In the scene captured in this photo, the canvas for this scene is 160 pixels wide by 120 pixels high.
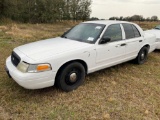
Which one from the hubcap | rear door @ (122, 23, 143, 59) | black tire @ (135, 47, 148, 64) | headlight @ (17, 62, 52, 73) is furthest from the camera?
black tire @ (135, 47, 148, 64)

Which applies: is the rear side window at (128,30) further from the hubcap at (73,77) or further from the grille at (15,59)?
the grille at (15,59)

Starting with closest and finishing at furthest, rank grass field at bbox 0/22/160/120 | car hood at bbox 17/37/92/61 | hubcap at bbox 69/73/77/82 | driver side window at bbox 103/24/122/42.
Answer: grass field at bbox 0/22/160/120
car hood at bbox 17/37/92/61
hubcap at bbox 69/73/77/82
driver side window at bbox 103/24/122/42

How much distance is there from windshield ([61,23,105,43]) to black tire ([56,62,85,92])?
0.76 m

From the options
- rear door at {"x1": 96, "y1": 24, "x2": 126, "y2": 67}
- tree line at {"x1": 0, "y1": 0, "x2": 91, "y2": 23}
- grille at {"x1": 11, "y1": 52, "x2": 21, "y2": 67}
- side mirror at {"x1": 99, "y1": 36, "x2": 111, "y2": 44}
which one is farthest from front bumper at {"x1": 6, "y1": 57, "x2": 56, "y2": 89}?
tree line at {"x1": 0, "y1": 0, "x2": 91, "y2": 23}

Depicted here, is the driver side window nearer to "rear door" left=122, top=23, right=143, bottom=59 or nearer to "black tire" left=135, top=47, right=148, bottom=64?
"rear door" left=122, top=23, right=143, bottom=59

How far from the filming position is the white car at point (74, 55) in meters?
3.41

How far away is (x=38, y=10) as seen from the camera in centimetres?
2964

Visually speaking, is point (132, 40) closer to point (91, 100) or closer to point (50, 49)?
point (91, 100)

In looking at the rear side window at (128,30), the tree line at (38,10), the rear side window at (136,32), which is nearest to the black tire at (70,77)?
the rear side window at (128,30)

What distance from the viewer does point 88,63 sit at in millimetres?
4145

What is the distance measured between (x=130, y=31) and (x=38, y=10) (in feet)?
87.5

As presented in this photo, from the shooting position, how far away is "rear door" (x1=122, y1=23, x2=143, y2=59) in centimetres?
516

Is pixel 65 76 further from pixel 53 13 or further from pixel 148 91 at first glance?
pixel 53 13

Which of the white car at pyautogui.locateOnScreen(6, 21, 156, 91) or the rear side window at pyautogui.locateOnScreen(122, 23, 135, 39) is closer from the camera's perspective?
the white car at pyautogui.locateOnScreen(6, 21, 156, 91)
